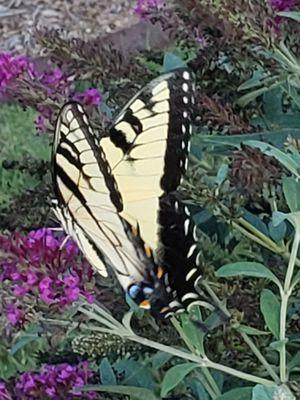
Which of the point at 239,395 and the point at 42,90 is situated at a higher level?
the point at 42,90

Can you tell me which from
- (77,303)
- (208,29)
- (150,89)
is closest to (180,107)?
(150,89)

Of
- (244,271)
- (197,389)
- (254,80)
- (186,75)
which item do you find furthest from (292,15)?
(197,389)

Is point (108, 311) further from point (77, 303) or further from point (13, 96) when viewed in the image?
point (13, 96)

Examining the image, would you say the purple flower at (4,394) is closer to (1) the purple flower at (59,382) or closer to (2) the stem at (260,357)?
(1) the purple flower at (59,382)

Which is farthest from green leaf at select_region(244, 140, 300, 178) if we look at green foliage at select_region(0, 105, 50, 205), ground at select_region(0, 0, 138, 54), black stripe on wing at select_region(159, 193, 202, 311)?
ground at select_region(0, 0, 138, 54)

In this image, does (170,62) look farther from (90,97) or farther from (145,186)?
(145,186)

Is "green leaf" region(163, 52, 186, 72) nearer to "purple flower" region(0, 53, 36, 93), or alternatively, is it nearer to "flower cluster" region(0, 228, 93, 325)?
"purple flower" region(0, 53, 36, 93)
